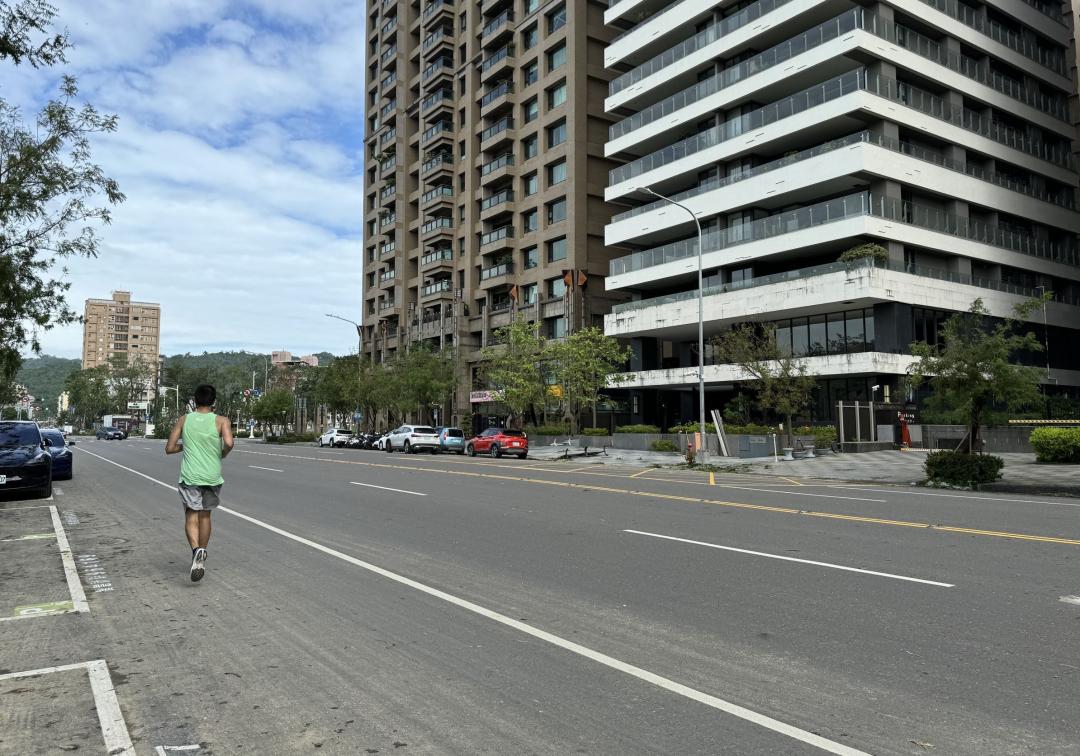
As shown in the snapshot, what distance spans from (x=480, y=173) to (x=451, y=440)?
103 ft

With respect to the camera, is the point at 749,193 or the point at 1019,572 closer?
the point at 1019,572

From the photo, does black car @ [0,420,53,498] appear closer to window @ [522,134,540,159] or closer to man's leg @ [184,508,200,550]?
man's leg @ [184,508,200,550]

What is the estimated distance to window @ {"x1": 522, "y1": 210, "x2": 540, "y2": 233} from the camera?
2296 inches

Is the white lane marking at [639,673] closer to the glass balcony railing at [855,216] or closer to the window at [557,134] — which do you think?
the glass balcony railing at [855,216]

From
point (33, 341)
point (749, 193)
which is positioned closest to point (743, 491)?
point (33, 341)

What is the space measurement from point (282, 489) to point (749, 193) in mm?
31693

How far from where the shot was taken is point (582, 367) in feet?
137

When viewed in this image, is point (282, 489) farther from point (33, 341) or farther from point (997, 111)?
point (997, 111)

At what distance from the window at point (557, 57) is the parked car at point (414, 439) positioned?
29.9 meters

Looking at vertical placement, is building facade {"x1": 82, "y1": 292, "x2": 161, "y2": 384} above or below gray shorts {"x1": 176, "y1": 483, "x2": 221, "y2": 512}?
above

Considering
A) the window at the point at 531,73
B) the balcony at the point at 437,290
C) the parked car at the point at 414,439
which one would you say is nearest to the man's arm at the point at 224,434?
the parked car at the point at 414,439

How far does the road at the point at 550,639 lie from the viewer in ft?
12.6

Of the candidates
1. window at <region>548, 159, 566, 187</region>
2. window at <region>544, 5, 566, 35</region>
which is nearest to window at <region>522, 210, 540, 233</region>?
window at <region>548, 159, 566, 187</region>

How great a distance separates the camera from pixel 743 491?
1683 centimetres
